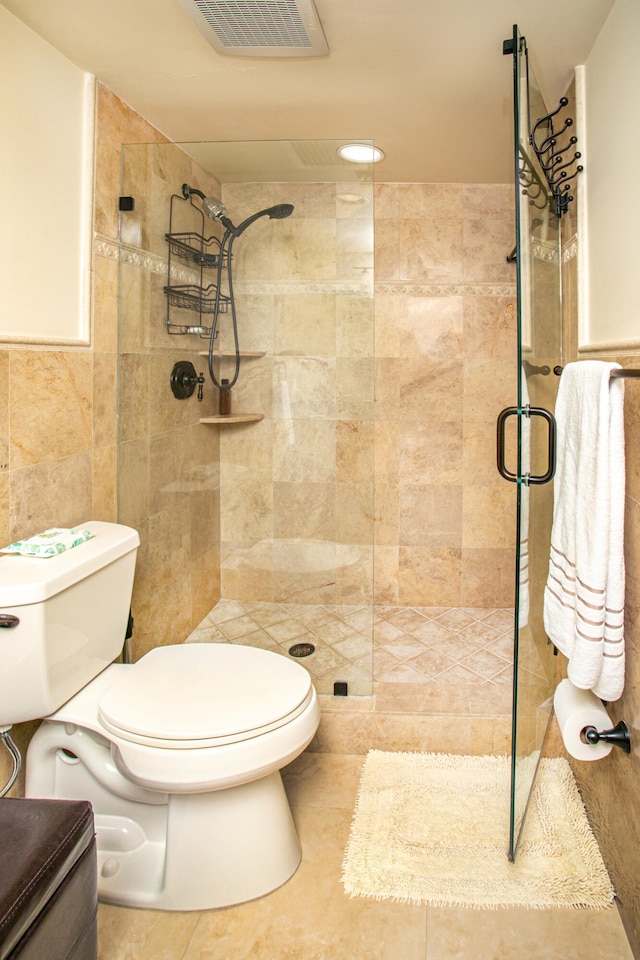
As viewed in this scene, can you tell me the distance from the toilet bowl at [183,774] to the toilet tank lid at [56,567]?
1.07ft

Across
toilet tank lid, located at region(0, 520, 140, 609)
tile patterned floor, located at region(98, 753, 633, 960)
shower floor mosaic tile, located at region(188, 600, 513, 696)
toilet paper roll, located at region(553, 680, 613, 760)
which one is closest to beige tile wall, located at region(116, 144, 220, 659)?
shower floor mosaic tile, located at region(188, 600, 513, 696)

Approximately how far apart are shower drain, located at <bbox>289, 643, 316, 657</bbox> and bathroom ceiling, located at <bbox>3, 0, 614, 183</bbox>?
159cm

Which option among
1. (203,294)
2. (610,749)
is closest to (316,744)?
(610,749)

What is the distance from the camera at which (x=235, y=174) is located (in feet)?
6.89

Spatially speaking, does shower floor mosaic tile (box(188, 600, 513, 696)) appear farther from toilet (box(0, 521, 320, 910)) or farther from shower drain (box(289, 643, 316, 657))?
toilet (box(0, 521, 320, 910))

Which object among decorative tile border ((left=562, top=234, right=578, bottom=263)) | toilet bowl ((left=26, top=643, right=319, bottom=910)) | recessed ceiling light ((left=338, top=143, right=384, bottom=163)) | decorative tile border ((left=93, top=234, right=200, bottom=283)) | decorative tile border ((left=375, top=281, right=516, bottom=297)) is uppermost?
recessed ceiling light ((left=338, top=143, right=384, bottom=163))

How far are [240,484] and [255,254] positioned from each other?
82cm

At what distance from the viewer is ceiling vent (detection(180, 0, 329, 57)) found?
1515 millimetres

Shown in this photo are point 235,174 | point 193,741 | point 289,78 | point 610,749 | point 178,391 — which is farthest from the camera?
point 178,391

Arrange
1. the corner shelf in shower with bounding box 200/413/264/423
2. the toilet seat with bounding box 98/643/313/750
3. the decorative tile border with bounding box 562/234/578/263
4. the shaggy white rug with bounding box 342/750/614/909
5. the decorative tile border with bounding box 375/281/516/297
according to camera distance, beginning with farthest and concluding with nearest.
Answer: the decorative tile border with bounding box 375/281/516/297, the corner shelf in shower with bounding box 200/413/264/423, the decorative tile border with bounding box 562/234/578/263, the shaggy white rug with bounding box 342/750/614/909, the toilet seat with bounding box 98/643/313/750

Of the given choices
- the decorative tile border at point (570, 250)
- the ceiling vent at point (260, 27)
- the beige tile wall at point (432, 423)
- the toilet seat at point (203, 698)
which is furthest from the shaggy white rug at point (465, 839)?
the ceiling vent at point (260, 27)

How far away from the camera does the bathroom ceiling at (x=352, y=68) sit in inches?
62.2

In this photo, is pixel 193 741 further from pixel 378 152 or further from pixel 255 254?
pixel 378 152

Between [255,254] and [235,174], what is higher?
[235,174]
